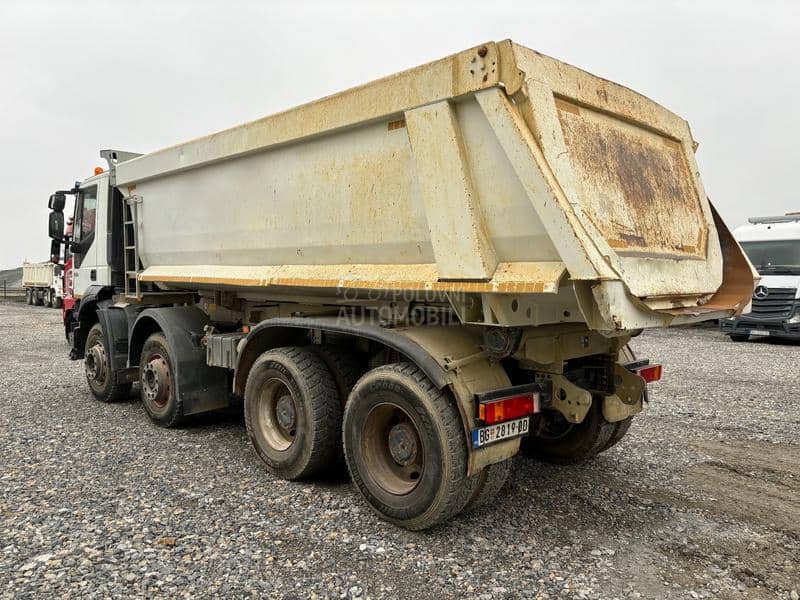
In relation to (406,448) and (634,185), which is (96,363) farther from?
(634,185)

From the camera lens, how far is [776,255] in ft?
42.1

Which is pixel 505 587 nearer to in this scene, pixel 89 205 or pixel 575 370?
pixel 575 370

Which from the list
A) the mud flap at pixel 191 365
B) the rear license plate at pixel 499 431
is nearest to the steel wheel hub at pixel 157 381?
the mud flap at pixel 191 365

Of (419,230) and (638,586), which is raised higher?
(419,230)

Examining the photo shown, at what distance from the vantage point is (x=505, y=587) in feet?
9.73

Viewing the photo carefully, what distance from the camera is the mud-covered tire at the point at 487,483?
3.47m

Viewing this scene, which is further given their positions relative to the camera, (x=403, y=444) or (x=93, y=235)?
(x=93, y=235)

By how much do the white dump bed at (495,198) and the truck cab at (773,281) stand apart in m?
9.78

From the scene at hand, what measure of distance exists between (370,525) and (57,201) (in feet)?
19.5

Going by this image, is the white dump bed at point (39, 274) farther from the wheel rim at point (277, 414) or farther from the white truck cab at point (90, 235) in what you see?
the wheel rim at point (277, 414)

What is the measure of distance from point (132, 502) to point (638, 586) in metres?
3.24

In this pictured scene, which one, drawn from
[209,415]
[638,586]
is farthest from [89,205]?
[638,586]

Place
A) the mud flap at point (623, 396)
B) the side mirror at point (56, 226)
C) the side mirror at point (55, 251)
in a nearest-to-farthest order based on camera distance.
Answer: the mud flap at point (623, 396)
the side mirror at point (56, 226)
the side mirror at point (55, 251)

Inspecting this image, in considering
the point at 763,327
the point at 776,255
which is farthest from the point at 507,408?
the point at 776,255
